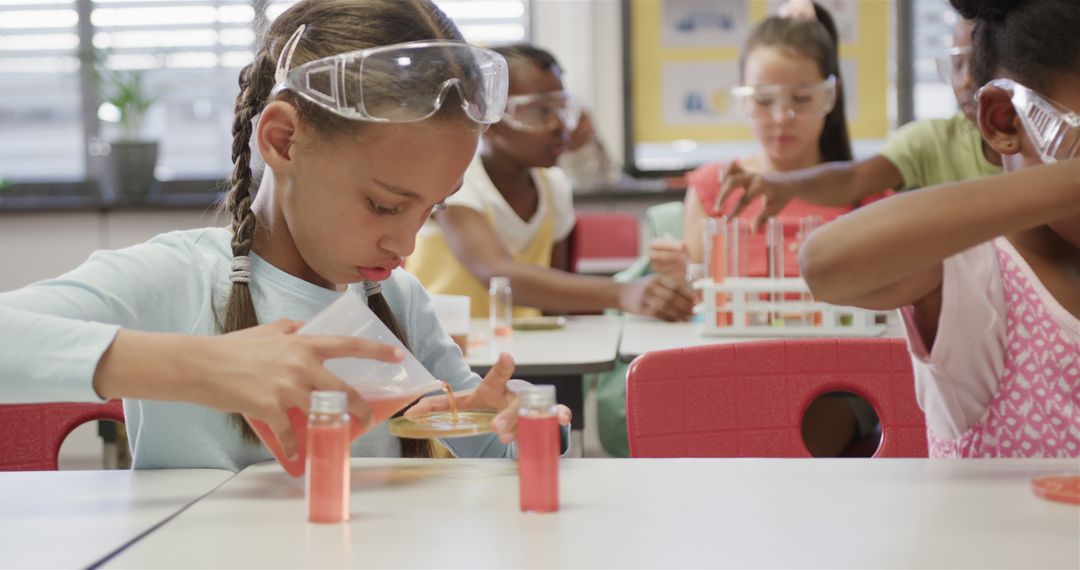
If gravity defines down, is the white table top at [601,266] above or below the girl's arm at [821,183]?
below

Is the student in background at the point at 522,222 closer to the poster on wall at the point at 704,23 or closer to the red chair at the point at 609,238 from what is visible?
the red chair at the point at 609,238

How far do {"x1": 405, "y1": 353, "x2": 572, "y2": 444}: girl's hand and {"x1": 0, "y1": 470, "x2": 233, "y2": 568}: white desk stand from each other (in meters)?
0.20

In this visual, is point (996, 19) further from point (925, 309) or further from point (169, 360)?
point (169, 360)

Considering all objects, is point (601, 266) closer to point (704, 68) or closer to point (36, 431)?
point (704, 68)

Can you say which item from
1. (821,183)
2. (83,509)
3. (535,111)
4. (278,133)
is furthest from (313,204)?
(535,111)

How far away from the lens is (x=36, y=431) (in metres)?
1.38

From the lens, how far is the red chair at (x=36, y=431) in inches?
54.2

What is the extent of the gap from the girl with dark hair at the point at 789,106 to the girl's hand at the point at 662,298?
1.19 feet

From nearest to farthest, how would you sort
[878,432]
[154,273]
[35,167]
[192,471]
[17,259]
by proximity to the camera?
[192,471], [154,273], [878,432], [17,259], [35,167]

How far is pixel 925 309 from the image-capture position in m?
1.22

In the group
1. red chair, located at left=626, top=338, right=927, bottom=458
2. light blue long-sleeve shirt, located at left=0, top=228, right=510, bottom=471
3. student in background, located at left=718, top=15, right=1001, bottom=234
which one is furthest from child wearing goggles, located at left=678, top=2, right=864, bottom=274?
light blue long-sleeve shirt, located at left=0, top=228, right=510, bottom=471

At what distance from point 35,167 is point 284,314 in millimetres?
4190

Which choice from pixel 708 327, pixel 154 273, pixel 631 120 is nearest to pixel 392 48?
pixel 154 273

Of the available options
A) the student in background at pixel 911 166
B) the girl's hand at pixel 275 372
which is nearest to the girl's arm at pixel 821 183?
the student in background at pixel 911 166
